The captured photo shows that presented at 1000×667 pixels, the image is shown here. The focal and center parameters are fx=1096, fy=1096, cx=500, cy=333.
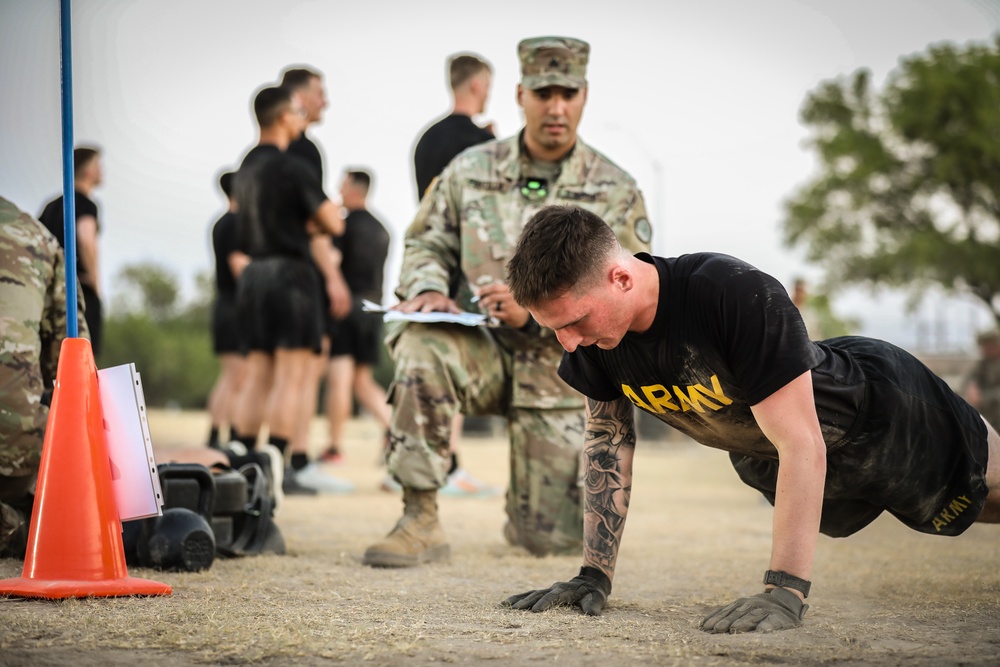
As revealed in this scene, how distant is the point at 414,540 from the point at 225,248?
225 inches

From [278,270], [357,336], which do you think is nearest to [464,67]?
[278,270]

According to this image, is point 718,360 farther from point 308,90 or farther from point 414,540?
point 308,90

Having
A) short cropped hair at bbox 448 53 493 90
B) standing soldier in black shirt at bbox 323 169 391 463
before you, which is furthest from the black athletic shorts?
standing soldier in black shirt at bbox 323 169 391 463

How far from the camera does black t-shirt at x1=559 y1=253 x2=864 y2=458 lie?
2.82m

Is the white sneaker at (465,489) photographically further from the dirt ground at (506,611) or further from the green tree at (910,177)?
the green tree at (910,177)

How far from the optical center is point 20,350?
11.8 ft

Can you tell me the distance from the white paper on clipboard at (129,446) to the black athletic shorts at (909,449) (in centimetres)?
193

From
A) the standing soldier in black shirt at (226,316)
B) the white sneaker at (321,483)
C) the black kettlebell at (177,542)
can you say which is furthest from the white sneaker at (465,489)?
the black kettlebell at (177,542)

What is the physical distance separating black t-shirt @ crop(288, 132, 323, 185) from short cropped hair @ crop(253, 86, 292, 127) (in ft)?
1.17

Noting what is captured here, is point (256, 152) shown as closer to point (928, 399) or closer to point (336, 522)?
point (336, 522)

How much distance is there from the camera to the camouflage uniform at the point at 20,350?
356 cm

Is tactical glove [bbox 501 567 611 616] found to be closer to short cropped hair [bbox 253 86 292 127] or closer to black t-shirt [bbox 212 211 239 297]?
short cropped hair [bbox 253 86 292 127]

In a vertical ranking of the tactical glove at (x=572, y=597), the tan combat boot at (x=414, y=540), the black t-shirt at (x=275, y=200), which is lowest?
the tan combat boot at (x=414, y=540)

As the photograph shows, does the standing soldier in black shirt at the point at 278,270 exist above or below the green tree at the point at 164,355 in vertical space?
above
